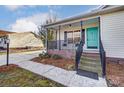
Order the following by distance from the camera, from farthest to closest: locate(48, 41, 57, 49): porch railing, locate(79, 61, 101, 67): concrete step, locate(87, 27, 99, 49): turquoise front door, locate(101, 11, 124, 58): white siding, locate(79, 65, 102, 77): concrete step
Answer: locate(48, 41, 57, 49): porch railing
locate(87, 27, 99, 49): turquoise front door
locate(101, 11, 124, 58): white siding
locate(79, 61, 101, 67): concrete step
locate(79, 65, 102, 77): concrete step

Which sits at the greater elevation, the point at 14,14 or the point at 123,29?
the point at 14,14

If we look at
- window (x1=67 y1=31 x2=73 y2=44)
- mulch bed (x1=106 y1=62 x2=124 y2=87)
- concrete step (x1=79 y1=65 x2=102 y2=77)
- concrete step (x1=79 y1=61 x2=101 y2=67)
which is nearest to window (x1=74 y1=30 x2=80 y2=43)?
window (x1=67 y1=31 x2=73 y2=44)

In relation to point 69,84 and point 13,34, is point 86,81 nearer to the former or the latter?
point 69,84

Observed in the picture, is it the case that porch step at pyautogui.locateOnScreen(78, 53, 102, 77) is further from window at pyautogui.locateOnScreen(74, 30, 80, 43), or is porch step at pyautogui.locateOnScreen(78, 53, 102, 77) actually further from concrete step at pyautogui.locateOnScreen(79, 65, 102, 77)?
window at pyautogui.locateOnScreen(74, 30, 80, 43)

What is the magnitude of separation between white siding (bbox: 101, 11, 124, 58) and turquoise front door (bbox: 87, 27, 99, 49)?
2.23m

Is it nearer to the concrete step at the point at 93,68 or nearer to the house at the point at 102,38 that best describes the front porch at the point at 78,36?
the house at the point at 102,38

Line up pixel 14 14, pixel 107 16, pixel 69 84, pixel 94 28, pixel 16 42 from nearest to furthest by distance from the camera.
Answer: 1. pixel 69 84
2. pixel 107 16
3. pixel 94 28
4. pixel 14 14
5. pixel 16 42

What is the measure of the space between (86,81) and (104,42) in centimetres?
398

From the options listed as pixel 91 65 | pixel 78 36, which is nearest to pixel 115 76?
pixel 91 65

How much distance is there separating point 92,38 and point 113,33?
9.88 feet

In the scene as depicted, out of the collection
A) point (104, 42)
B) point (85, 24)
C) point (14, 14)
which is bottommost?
point (104, 42)

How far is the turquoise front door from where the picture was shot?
11.2m
